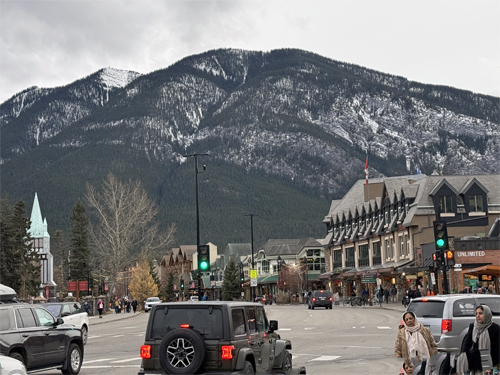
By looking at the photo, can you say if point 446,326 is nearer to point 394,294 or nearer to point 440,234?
point 440,234

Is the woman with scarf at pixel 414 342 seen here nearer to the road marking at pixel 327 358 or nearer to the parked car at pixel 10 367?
the parked car at pixel 10 367

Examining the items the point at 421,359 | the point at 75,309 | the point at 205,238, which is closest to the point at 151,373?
the point at 421,359

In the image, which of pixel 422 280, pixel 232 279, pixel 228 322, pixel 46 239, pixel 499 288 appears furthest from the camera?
pixel 46 239

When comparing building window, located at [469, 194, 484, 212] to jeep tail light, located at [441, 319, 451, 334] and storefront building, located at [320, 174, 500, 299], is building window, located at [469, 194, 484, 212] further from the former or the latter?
jeep tail light, located at [441, 319, 451, 334]

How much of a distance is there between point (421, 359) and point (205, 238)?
183 m

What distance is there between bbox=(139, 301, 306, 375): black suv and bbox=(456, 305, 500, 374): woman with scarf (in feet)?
11.6

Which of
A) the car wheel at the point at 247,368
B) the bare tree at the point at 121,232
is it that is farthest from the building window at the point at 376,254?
the car wheel at the point at 247,368

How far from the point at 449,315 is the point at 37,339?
9.47 meters

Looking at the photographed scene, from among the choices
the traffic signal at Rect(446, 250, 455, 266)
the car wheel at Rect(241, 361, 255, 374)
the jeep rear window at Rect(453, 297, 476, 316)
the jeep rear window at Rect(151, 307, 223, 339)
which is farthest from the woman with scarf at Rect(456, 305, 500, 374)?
the traffic signal at Rect(446, 250, 455, 266)

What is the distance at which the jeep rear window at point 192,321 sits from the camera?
498 inches

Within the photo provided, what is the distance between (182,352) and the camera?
12.4 meters

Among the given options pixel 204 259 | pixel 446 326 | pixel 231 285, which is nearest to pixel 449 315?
pixel 446 326

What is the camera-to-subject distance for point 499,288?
49.6 metres

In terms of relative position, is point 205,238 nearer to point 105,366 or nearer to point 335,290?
point 335,290
